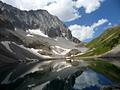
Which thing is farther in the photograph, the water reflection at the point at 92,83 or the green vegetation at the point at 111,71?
the green vegetation at the point at 111,71

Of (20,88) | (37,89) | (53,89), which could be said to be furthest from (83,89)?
(20,88)

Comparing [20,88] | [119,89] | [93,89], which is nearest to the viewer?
[119,89]

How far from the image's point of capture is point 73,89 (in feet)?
219

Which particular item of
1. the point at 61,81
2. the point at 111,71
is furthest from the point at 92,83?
the point at 111,71

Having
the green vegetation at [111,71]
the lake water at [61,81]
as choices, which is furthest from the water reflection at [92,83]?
the green vegetation at [111,71]

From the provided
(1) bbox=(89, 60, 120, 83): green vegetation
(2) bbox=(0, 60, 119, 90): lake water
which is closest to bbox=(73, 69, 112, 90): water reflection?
(2) bbox=(0, 60, 119, 90): lake water

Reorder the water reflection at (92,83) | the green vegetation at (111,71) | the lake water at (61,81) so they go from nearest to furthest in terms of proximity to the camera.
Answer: the water reflection at (92,83) < the lake water at (61,81) < the green vegetation at (111,71)

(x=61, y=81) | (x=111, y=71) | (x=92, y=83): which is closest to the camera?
(x=92, y=83)

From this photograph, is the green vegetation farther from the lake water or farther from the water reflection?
the water reflection

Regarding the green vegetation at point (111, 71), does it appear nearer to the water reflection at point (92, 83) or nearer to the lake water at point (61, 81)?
the lake water at point (61, 81)

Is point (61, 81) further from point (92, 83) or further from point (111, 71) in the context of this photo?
point (111, 71)

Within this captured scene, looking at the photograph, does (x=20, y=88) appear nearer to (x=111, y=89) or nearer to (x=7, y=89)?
(x=7, y=89)

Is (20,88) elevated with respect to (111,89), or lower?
elevated

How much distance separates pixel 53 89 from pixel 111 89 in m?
18.4
